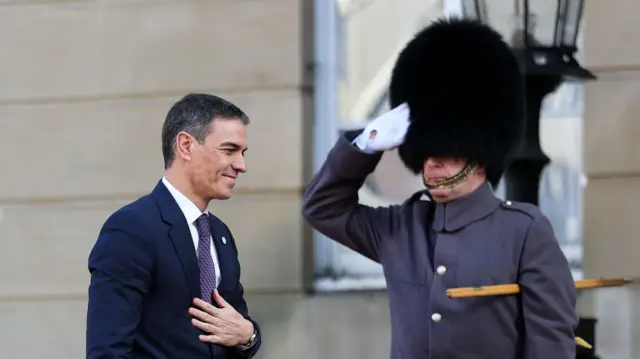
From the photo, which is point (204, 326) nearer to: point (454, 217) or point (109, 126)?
point (454, 217)

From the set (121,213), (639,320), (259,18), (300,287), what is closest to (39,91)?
(259,18)

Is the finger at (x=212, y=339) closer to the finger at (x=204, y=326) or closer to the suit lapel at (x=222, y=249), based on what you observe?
Result: the finger at (x=204, y=326)

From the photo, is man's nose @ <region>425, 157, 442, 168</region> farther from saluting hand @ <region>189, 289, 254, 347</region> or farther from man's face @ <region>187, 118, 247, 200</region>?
saluting hand @ <region>189, 289, 254, 347</region>

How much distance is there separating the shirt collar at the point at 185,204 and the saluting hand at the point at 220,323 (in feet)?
0.65

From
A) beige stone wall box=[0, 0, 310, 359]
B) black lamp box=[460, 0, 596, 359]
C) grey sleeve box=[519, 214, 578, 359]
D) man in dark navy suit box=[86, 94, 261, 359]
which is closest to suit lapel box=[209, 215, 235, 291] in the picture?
man in dark navy suit box=[86, 94, 261, 359]

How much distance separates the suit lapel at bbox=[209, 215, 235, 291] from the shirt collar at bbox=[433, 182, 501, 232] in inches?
A: 21.7

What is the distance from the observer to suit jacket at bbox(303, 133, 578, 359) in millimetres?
2178

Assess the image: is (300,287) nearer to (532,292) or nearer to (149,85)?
(149,85)

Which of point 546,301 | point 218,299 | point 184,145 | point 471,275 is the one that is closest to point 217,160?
point 184,145

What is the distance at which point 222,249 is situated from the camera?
2.43 metres

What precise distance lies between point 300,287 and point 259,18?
1.26 metres

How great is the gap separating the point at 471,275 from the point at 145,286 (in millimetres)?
784

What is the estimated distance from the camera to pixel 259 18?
4285mm

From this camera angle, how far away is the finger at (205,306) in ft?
7.37
